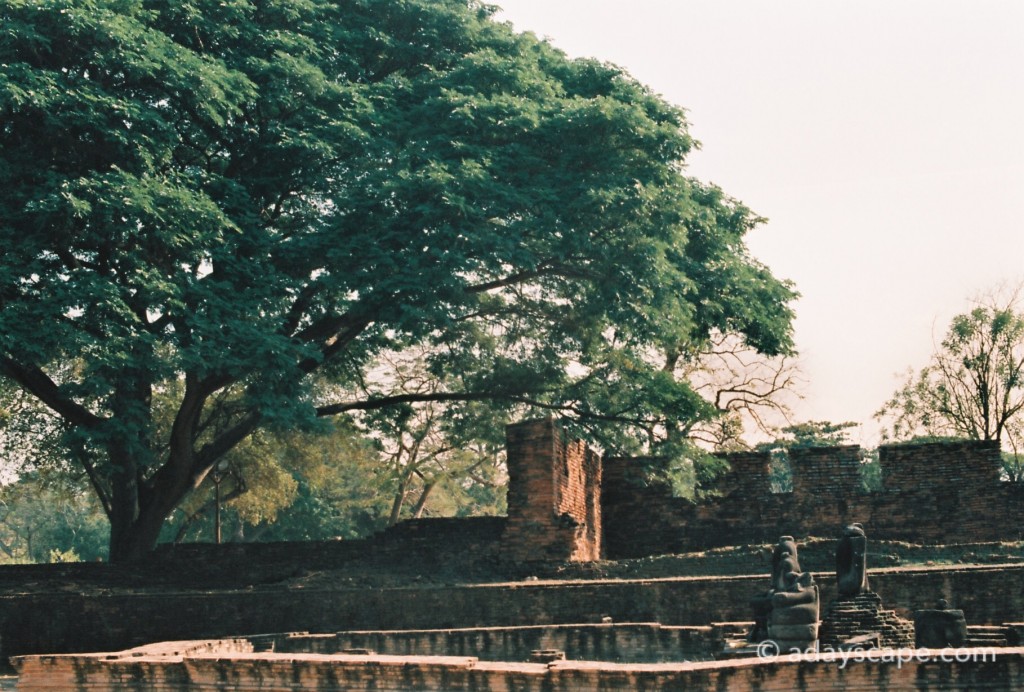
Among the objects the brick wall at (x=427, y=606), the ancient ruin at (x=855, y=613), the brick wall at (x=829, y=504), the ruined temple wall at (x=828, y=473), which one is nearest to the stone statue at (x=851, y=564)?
the ancient ruin at (x=855, y=613)

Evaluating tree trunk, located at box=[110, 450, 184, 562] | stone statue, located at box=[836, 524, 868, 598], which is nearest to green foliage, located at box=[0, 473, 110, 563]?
tree trunk, located at box=[110, 450, 184, 562]

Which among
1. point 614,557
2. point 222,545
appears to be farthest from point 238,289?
point 614,557

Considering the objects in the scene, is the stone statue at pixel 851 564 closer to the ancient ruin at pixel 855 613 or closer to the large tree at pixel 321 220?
the ancient ruin at pixel 855 613

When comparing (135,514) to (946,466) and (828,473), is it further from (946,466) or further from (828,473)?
(946,466)

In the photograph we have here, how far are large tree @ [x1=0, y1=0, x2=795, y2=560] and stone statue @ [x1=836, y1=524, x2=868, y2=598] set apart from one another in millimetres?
6791

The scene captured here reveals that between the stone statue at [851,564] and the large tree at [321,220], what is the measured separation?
679 centimetres

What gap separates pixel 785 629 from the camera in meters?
10.2

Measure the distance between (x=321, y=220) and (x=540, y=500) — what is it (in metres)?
5.42

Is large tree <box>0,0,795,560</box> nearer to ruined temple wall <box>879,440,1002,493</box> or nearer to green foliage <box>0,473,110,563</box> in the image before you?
ruined temple wall <box>879,440,1002,493</box>

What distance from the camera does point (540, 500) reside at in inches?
696

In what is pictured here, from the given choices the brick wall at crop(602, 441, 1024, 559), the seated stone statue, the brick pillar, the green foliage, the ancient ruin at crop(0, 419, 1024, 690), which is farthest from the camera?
the green foliage

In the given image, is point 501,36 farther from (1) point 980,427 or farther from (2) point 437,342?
(1) point 980,427

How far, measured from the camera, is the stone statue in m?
11.4

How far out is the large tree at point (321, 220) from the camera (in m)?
16.4
